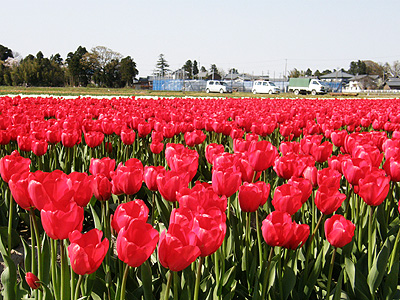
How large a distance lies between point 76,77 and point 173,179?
76007 millimetres

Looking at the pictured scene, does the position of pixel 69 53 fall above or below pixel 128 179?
above

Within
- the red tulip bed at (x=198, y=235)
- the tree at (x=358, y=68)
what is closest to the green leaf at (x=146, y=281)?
the red tulip bed at (x=198, y=235)

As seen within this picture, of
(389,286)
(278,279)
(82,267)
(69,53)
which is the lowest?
(389,286)

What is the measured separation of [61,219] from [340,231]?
1002mm

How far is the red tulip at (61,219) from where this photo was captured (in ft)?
4.00

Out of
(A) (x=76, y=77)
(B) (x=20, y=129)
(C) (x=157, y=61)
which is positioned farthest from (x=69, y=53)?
(B) (x=20, y=129)

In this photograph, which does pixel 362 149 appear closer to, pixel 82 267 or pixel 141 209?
pixel 141 209

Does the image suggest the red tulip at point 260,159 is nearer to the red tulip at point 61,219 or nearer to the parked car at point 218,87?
the red tulip at point 61,219

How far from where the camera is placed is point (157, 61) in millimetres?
125500

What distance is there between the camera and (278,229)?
4.61 ft

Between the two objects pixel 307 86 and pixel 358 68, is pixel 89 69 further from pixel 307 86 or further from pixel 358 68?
pixel 358 68

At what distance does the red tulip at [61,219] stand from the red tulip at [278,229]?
0.67 m

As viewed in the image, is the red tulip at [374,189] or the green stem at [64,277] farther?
the red tulip at [374,189]

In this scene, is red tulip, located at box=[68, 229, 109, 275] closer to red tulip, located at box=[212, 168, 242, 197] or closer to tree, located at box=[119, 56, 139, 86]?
red tulip, located at box=[212, 168, 242, 197]
